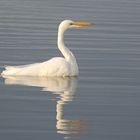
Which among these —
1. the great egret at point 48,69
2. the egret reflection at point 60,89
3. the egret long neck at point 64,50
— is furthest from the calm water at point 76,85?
the egret long neck at point 64,50

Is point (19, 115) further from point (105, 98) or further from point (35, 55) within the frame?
point (35, 55)

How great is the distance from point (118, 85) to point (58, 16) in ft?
50.9

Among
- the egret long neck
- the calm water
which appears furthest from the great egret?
the calm water

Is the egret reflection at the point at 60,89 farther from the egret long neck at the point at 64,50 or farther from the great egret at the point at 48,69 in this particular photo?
the egret long neck at the point at 64,50

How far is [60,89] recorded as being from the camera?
18.4 metres

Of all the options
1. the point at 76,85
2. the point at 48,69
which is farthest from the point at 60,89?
the point at 48,69

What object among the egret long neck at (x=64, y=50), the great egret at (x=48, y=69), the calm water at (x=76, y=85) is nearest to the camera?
the calm water at (x=76, y=85)

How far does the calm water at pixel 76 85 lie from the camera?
14461 millimetres

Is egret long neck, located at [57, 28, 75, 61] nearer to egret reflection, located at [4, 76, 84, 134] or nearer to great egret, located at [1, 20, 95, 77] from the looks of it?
great egret, located at [1, 20, 95, 77]

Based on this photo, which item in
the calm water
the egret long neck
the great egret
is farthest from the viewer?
the egret long neck

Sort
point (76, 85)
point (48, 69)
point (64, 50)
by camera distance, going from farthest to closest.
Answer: point (64, 50) → point (48, 69) → point (76, 85)

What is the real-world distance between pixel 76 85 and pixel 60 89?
0.73 meters

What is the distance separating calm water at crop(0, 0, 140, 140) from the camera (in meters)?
14.5

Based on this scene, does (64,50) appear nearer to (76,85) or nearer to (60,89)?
(76,85)
